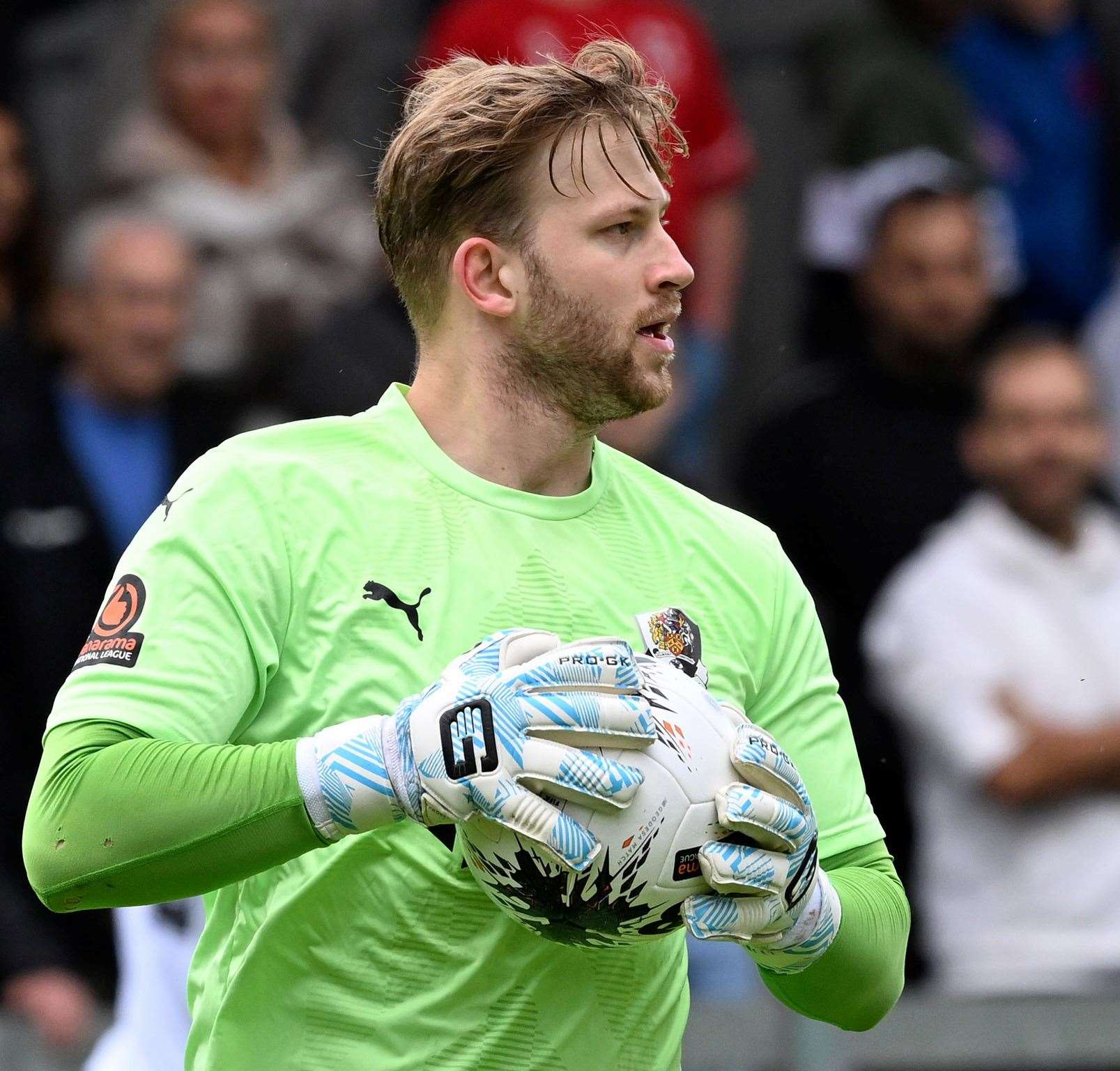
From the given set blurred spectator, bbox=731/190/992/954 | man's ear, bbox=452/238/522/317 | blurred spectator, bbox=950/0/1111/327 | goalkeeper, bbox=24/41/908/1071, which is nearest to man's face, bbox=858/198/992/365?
blurred spectator, bbox=731/190/992/954

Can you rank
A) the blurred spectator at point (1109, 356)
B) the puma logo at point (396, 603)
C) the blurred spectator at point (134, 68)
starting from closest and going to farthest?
the puma logo at point (396, 603) < the blurred spectator at point (134, 68) < the blurred spectator at point (1109, 356)

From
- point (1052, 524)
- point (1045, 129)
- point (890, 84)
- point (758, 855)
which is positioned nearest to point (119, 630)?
point (758, 855)

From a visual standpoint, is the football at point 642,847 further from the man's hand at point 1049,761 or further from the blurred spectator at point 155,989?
the man's hand at point 1049,761

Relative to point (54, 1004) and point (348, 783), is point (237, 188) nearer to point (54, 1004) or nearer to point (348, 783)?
point (54, 1004)

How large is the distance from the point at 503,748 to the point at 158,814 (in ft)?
1.43

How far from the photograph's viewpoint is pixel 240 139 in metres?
6.57

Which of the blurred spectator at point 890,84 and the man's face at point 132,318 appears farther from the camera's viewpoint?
the blurred spectator at point 890,84

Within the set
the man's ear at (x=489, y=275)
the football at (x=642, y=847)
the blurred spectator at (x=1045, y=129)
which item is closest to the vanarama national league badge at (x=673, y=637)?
the football at (x=642, y=847)

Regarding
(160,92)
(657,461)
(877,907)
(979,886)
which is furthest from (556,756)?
(160,92)

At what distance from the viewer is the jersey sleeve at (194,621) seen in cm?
252

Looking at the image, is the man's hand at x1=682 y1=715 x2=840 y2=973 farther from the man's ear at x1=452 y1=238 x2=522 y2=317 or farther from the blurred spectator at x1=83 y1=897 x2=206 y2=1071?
the blurred spectator at x1=83 y1=897 x2=206 y2=1071

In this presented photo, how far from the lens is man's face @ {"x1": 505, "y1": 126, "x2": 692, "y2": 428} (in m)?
2.86

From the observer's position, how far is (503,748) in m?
2.34

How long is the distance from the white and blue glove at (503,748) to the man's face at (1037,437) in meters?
3.62
